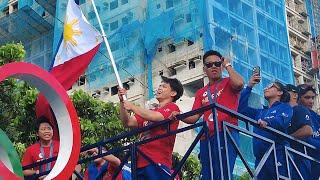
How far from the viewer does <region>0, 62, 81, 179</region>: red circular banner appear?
245 inches

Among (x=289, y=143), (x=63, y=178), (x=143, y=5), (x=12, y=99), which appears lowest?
(x=63, y=178)

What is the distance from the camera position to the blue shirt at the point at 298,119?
6.62 metres

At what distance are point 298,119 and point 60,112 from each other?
224 cm

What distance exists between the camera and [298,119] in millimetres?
6645

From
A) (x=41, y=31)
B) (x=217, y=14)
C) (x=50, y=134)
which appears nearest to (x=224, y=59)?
(x=50, y=134)

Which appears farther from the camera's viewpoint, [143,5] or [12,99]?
[143,5]

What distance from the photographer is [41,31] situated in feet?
132

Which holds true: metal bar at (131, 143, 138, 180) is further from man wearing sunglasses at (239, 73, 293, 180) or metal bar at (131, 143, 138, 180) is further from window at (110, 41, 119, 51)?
window at (110, 41, 119, 51)

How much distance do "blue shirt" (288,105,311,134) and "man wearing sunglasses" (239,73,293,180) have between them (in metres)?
0.11

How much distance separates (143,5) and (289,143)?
1122 inches

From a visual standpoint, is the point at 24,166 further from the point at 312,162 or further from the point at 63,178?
the point at 312,162

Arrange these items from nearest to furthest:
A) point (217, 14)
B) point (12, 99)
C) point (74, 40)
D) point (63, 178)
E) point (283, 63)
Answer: point (63, 178) → point (74, 40) → point (12, 99) → point (217, 14) → point (283, 63)

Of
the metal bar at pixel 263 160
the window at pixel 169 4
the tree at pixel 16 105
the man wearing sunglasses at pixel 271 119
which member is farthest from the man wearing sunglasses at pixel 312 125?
the window at pixel 169 4

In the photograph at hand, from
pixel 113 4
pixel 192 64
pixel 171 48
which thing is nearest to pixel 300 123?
pixel 192 64
